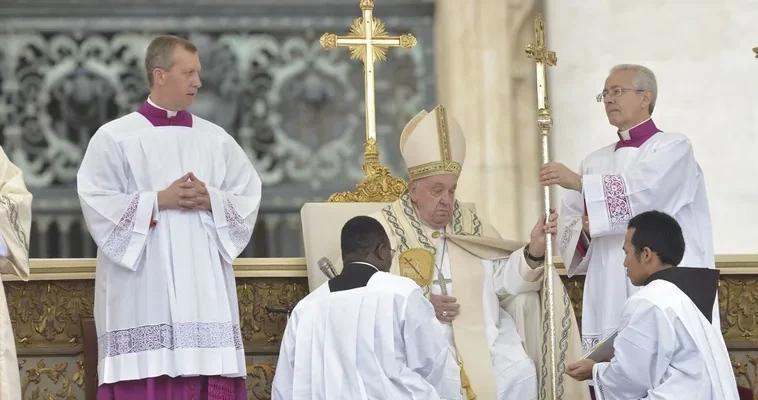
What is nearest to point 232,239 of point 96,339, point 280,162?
point 96,339

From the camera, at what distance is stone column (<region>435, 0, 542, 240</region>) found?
10664 mm

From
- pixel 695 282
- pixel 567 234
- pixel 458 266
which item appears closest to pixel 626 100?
pixel 567 234

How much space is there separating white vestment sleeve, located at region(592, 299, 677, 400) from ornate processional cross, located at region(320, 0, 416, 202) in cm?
260

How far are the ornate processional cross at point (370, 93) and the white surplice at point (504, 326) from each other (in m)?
0.55

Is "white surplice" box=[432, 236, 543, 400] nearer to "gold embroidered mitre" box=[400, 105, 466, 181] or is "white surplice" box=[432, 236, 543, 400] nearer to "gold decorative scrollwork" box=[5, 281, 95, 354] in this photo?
"gold embroidered mitre" box=[400, 105, 466, 181]

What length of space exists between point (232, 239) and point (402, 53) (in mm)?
4088

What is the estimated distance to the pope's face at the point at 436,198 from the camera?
26.6ft

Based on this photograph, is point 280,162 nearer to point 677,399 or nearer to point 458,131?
point 458,131

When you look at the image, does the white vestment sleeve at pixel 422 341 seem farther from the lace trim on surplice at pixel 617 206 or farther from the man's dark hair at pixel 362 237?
the lace trim on surplice at pixel 617 206

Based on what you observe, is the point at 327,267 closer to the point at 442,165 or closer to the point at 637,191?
the point at 442,165

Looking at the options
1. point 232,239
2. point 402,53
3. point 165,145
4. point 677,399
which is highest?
point 402,53

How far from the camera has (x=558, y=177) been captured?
24.8ft

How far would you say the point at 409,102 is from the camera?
1100 centimetres

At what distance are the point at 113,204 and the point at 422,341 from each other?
168 centimetres
